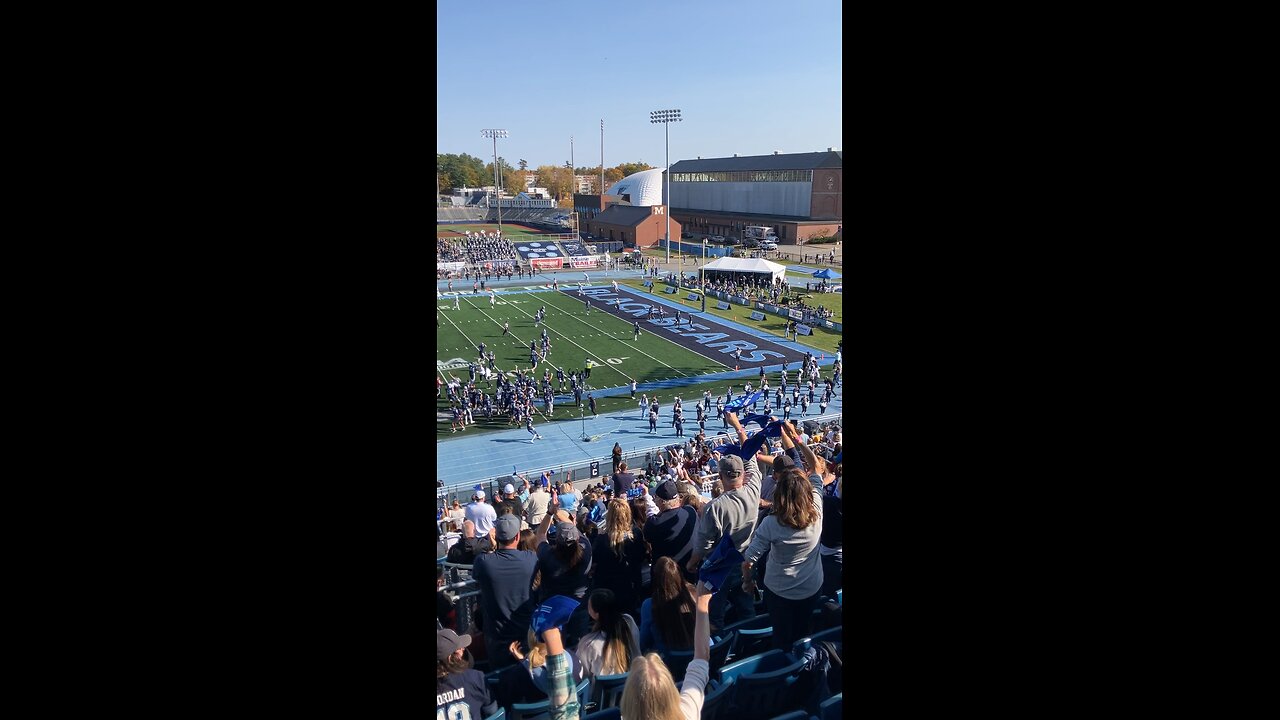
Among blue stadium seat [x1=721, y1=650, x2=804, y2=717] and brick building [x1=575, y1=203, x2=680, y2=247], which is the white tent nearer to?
brick building [x1=575, y1=203, x2=680, y2=247]

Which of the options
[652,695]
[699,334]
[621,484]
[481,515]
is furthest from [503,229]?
[652,695]

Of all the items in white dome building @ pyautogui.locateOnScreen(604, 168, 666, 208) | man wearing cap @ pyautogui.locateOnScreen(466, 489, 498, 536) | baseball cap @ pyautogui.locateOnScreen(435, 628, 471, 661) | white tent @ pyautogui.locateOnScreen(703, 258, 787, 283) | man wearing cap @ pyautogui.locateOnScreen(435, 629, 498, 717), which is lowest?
man wearing cap @ pyautogui.locateOnScreen(466, 489, 498, 536)

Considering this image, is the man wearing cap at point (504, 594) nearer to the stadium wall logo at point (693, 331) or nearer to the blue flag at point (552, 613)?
the blue flag at point (552, 613)

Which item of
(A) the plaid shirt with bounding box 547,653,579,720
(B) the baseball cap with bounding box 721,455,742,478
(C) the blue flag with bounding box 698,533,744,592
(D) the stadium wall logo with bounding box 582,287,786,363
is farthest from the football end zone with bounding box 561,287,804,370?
(A) the plaid shirt with bounding box 547,653,579,720

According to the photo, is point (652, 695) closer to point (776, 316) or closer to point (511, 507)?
point (511, 507)

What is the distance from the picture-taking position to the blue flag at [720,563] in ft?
11.3

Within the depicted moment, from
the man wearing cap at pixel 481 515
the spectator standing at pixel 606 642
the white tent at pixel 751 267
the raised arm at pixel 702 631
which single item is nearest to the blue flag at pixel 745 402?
the man wearing cap at pixel 481 515

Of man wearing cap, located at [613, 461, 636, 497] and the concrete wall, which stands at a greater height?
the concrete wall

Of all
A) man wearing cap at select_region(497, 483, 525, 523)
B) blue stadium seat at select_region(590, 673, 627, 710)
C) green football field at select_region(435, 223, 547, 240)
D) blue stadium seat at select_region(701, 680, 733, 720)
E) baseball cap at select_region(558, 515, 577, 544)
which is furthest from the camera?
green football field at select_region(435, 223, 547, 240)

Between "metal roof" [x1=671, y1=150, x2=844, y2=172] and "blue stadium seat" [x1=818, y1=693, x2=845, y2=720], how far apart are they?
128 ft

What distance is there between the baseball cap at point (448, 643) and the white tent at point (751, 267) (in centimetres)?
2653

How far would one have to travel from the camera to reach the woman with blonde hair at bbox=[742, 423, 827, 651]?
3271mm
